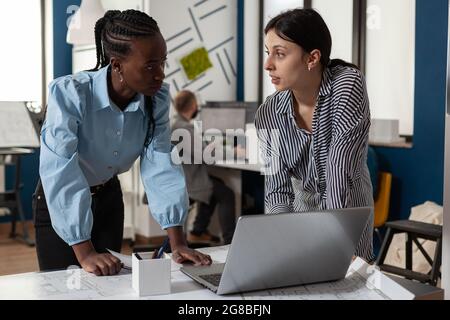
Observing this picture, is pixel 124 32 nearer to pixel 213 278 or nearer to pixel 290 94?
pixel 290 94

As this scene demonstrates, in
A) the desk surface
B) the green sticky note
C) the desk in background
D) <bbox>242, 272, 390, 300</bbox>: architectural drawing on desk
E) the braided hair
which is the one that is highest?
the green sticky note

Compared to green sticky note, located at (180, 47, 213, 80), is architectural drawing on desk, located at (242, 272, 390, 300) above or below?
below

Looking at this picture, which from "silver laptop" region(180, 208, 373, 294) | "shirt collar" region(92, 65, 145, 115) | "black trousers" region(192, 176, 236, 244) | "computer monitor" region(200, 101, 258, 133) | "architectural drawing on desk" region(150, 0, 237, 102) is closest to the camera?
"silver laptop" region(180, 208, 373, 294)

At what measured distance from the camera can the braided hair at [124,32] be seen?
1469 mm

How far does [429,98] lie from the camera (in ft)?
13.2

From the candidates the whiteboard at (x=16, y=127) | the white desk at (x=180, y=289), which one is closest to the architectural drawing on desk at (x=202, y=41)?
the whiteboard at (x=16, y=127)

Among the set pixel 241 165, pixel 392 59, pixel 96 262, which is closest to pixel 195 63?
pixel 241 165

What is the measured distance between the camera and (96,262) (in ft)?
4.45

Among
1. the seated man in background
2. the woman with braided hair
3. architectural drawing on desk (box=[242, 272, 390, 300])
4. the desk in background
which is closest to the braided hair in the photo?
the woman with braided hair

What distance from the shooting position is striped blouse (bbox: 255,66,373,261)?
1.57 m

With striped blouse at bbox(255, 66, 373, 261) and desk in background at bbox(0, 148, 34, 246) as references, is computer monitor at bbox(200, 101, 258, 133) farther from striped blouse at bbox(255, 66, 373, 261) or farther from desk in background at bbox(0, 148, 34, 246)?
striped blouse at bbox(255, 66, 373, 261)

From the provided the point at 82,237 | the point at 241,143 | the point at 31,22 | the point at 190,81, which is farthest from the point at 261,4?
the point at 82,237

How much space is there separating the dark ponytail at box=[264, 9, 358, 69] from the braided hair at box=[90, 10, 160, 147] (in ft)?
1.04
